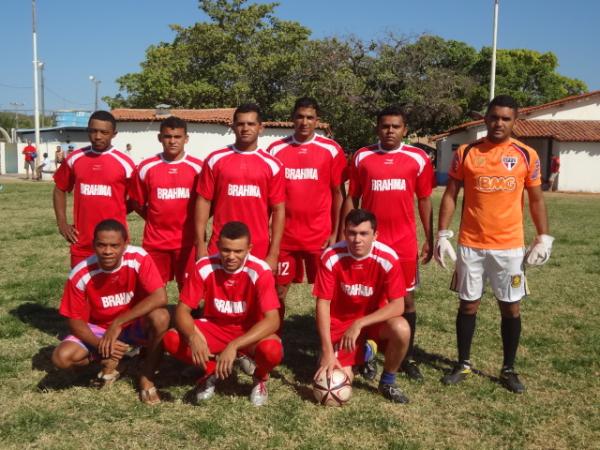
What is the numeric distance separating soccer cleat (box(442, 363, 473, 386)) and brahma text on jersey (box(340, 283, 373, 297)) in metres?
0.96

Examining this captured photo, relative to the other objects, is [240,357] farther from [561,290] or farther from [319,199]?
[561,290]

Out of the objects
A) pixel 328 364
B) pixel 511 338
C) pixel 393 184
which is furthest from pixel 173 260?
pixel 511 338

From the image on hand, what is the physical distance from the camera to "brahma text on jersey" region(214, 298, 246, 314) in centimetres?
456

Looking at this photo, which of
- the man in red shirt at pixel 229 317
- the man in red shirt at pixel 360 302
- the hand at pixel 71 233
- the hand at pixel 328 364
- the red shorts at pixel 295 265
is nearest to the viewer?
the man in red shirt at pixel 229 317

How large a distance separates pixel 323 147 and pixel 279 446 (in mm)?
2595

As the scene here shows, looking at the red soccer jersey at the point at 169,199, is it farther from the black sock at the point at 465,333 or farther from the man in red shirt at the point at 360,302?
the black sock at the point at 465,333

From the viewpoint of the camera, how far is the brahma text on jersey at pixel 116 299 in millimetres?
4703

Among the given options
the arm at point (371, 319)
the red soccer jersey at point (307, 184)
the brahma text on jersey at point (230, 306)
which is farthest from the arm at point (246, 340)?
the red soccer jersey at point (307, 184)

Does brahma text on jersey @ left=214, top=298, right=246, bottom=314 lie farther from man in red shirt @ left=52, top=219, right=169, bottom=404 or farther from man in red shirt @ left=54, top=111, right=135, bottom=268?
man in red shirt @ left=54, top=111, right=135, bottom=268

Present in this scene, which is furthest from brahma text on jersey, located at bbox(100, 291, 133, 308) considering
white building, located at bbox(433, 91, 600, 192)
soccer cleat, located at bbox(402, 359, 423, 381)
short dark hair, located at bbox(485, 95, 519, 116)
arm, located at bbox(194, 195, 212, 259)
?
white building, located at bbox(433, 91, 600, 192)

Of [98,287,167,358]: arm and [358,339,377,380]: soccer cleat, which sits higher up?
[98,287,167,358]: arm

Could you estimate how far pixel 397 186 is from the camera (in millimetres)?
4961

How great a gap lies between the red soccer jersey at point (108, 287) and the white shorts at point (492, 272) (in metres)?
2.38

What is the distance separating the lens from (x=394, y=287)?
465 centimetres
